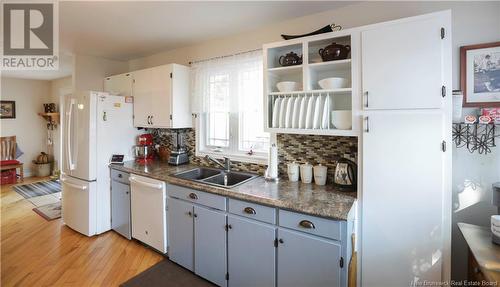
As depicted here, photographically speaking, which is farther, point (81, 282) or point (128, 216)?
point (128, 216)

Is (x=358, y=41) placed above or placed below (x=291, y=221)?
above

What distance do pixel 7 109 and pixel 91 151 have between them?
4722mm

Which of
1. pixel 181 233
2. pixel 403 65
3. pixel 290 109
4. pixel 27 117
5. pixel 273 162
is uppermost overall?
pixel 27 117

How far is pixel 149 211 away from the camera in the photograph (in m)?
2.54

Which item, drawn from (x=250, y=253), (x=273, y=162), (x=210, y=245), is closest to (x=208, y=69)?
(x=273, y=162)

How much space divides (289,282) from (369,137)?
1112 millimetres

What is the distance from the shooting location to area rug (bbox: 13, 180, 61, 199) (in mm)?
4762

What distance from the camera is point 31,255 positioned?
2600mm

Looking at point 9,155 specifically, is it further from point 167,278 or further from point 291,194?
point 291,194

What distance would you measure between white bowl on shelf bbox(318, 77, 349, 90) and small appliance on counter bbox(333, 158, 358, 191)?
1.93 feet

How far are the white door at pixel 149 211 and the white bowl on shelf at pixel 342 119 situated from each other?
166 cm

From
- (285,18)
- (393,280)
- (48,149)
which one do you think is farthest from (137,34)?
(48,149)

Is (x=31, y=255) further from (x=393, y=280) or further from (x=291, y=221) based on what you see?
(x=393, y=280)

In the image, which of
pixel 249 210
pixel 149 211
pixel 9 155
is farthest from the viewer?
pixel 9 155
